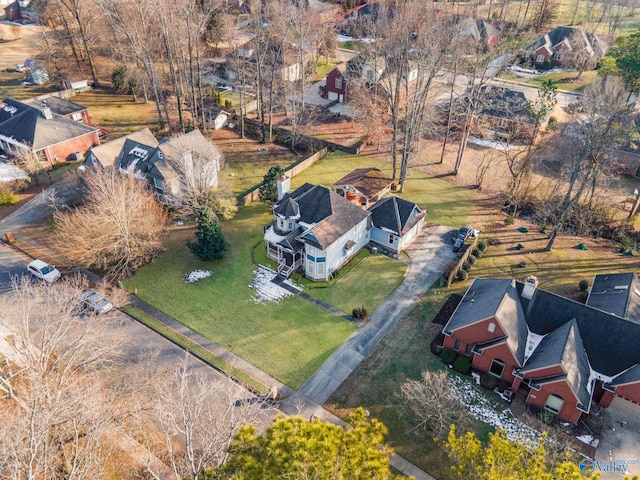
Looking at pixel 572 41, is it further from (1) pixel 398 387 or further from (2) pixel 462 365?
(1) pixel 398 387

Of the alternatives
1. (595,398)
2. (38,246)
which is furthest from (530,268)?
(38,246)

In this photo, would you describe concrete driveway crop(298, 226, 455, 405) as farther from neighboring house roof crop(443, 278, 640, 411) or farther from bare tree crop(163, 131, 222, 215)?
bare tree crop(163, 131, 222, 215)

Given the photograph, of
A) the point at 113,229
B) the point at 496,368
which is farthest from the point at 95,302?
the point at 496,368

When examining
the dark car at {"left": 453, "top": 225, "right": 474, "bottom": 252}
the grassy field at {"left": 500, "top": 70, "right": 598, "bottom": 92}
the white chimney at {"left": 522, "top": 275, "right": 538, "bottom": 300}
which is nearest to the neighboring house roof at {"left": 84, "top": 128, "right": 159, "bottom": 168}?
the dark car at {"left": 453, "top": 225, "right": 474, "bottom": 252}

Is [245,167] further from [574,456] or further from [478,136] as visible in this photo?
[574,456]

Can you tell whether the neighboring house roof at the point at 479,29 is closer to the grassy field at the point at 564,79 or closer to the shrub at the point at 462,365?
the grassy field at the point at 564,79
